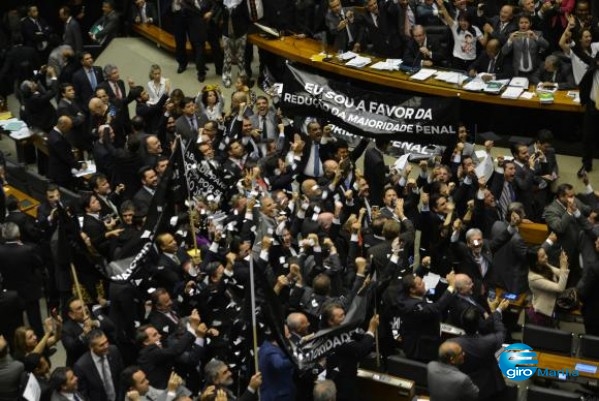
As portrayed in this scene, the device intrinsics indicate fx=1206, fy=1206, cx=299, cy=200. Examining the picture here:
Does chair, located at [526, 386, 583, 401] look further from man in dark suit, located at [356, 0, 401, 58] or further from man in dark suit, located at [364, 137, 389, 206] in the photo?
man in dark suit, located at [356, 0, 401, 58]

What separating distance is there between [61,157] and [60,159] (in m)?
0.07

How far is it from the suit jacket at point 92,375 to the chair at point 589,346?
494 centimetres

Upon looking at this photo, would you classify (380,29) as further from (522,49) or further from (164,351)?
(164,351)

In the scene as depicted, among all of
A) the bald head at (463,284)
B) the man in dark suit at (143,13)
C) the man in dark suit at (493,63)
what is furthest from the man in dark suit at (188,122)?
the man in dark suit at (143,13)

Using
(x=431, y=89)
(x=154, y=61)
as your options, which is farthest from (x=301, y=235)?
(x=154, y=61)

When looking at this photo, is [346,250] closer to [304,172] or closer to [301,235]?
[301,235]

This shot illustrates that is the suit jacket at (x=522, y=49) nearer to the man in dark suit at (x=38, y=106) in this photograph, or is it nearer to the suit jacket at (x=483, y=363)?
the man in dark suit at (x=38, y=106)

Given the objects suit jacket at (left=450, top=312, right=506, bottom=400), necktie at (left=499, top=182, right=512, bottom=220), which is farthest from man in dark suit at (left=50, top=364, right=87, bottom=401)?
necktie at (left=499, top=182, right=512, bottom=220)

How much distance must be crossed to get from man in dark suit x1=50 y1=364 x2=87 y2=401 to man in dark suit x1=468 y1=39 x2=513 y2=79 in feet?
32.6

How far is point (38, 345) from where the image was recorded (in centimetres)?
1237

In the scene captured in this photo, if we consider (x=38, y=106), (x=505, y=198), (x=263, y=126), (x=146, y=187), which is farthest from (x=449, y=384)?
(x=38, y=106)

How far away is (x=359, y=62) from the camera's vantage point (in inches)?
795

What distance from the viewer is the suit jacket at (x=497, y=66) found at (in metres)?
19.1

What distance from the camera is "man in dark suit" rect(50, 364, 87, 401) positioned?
11.3m
